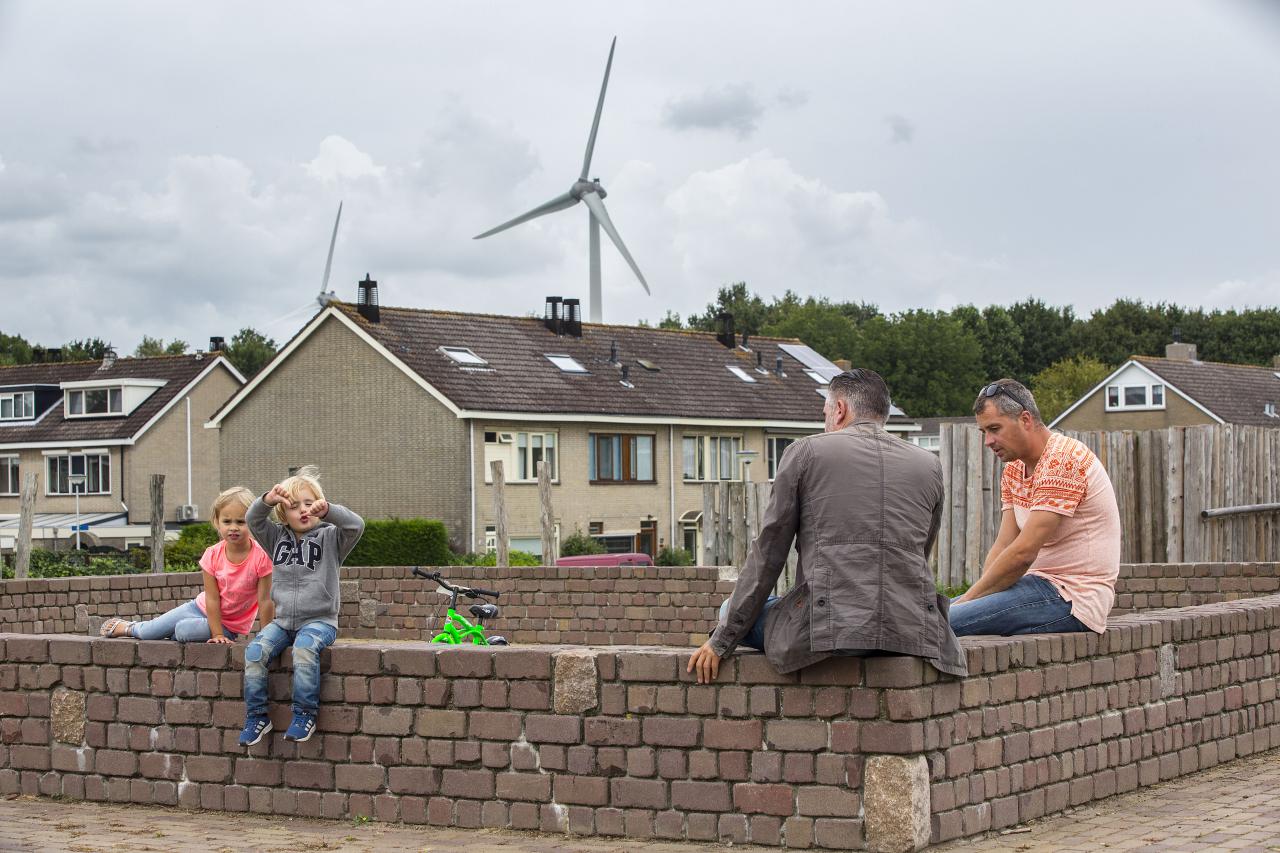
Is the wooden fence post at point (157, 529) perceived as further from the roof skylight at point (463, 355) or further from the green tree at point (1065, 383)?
the green tree at point (1065, 383)

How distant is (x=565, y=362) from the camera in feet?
167

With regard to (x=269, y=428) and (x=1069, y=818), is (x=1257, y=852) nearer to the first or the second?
(x=1069, y=818)

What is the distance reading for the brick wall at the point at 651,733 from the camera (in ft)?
25.5

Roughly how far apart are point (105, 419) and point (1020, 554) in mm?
59688

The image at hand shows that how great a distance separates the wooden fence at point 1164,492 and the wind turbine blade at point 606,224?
3920 centimetres

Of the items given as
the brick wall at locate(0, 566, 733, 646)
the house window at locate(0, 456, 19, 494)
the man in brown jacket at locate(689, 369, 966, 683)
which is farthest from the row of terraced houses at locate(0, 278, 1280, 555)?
the man in brown jacket at locate(689, 369, 966, 683)

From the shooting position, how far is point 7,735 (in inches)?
400

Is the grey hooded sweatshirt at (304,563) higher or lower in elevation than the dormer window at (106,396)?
lower

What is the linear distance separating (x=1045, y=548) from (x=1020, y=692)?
3.02ft

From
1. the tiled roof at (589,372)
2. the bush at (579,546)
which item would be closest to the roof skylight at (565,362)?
the tiled roof at (589,372)

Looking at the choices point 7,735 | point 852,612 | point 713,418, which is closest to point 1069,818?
point 852,612

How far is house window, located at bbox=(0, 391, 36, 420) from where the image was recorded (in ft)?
222

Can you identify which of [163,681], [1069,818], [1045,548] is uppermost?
[1045,548]

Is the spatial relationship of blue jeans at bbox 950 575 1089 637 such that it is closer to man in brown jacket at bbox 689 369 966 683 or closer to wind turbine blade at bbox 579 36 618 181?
man in brown jacket at bbox 689 369 966 683
